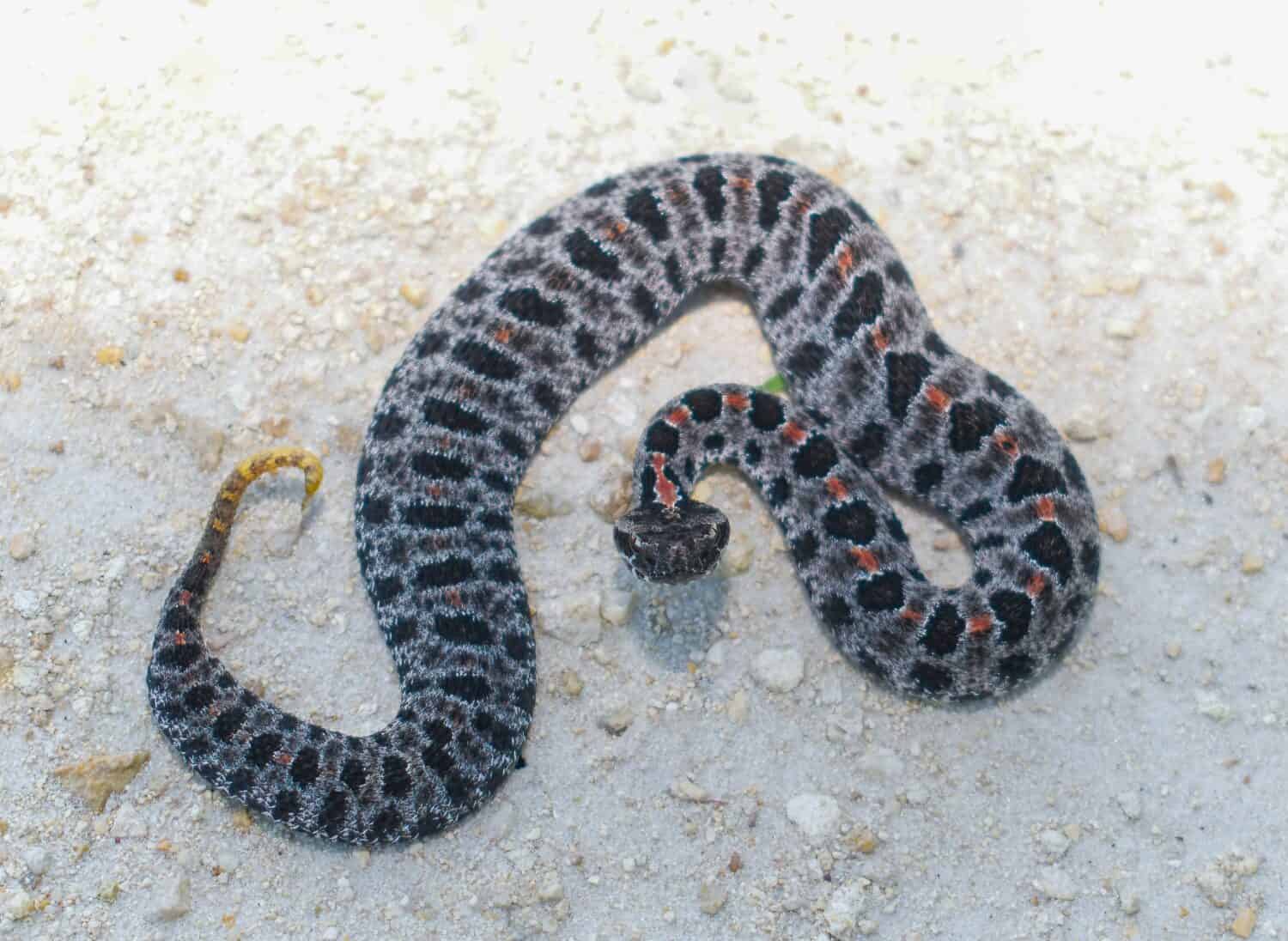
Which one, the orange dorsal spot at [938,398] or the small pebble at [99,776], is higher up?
the orange dorsal spot at [938,398]

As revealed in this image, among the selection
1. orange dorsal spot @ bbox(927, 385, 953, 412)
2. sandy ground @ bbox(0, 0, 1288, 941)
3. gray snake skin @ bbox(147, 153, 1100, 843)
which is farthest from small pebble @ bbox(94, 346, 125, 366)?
orange dorsal spot @ bbox(927, 385, 953, 412)

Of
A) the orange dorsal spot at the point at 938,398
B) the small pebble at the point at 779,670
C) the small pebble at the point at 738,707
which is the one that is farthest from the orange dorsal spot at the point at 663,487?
the orange dorsal spot at the point at 938,398

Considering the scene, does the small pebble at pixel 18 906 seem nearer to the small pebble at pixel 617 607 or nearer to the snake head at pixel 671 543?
the small pebble at pixel 617 607

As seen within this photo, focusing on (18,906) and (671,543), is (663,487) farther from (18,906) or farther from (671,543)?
(18,906)

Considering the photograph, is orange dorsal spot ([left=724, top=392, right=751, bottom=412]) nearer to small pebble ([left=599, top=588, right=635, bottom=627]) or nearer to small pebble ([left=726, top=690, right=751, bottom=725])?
small pebble ([left=599, top=588, right=635, bottom=627])

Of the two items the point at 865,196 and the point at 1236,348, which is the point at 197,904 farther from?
the point at 1236,348
